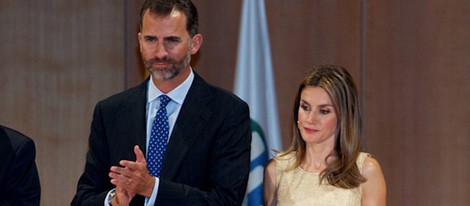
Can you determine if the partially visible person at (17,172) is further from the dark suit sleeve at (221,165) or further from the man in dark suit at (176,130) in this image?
the dark suit sleeve at (221,165)

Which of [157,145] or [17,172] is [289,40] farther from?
[17,172]

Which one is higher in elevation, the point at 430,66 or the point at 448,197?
the point at 430,66

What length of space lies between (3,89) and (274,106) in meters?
1.13

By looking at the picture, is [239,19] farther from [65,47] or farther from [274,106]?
[65,47]

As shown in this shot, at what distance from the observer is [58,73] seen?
3.55m

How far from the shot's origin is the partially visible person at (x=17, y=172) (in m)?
2.25

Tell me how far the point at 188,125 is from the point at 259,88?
101 cm

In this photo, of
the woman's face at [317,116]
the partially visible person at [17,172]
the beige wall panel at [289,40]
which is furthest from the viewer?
the beige wall panel at [289,40]

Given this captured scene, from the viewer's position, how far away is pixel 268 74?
3.43 m

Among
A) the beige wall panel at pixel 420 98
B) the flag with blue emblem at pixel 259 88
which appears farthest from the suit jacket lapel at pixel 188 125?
the beige wall panel at pixel 420 98

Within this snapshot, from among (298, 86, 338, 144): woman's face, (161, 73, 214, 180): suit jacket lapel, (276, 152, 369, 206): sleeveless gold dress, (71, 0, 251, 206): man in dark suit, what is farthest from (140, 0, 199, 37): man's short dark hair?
(276, 152, 369, 206): sleeveless gold dress

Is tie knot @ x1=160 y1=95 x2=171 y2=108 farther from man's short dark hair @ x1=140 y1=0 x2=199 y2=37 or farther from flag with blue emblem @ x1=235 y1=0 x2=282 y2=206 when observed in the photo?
flag with blue emblem @ x1=235 y1=0 x2=282 y2=206

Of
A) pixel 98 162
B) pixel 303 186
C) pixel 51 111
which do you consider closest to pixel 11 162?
pixel 98 162

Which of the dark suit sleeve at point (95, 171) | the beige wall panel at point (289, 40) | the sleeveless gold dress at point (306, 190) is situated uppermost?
the beige wall panel at point (289, 40)
